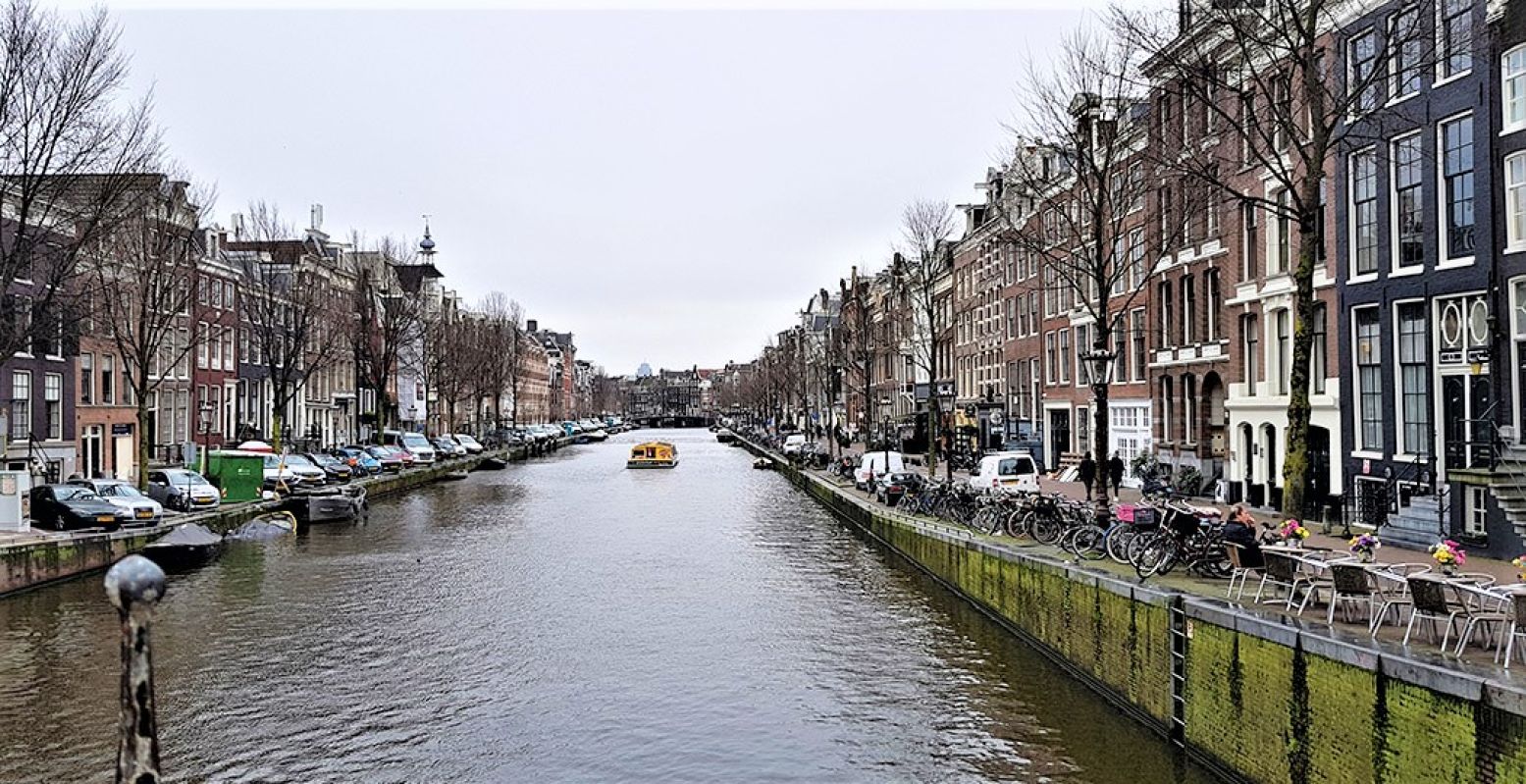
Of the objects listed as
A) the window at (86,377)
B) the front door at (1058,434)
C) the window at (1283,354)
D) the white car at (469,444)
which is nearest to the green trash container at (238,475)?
the window at (86,377)

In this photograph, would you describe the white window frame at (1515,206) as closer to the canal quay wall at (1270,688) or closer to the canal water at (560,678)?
the canal quay wall at (1270,688)

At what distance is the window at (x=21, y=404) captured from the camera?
46.2 metres

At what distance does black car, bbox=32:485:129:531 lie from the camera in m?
33.6

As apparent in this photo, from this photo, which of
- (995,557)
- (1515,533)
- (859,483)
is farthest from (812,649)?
(859,483)

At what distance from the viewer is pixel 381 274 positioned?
9712 cm

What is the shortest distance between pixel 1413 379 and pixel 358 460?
2069 inches

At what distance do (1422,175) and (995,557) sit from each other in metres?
13.1

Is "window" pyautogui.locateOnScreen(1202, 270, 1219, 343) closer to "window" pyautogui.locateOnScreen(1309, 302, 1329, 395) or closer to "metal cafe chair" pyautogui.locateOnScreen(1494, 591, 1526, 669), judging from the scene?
"window" pyautogui.locateOnScreen(1309, 302, 1329, 395)

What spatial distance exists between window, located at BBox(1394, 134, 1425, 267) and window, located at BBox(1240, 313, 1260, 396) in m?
8.82

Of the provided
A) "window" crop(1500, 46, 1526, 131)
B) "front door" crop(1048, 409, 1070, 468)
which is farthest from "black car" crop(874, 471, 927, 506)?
"window" crop(1500, 46, 1526, 131)

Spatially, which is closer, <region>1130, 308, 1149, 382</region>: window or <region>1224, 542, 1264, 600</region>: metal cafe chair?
<region>1224, 542, 1264, 600</region>: metal cafe chair

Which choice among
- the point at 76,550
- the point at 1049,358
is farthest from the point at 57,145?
the point at 1049,358

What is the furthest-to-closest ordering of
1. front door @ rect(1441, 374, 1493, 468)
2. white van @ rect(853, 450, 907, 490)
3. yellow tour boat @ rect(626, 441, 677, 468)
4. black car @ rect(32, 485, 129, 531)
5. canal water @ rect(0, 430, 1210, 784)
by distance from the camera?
yellow tour boat @ rect(626, 441, 677, 468) < white van @ rect(853, 450, 907, 490) < black car @ rect(32, 485, 129, 531) < front door @ rect(1441, 374, 1493, 468) < canal water @ rect(0, 430, 1210, 784)

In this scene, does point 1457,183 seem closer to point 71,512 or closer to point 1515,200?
point 1515,200
